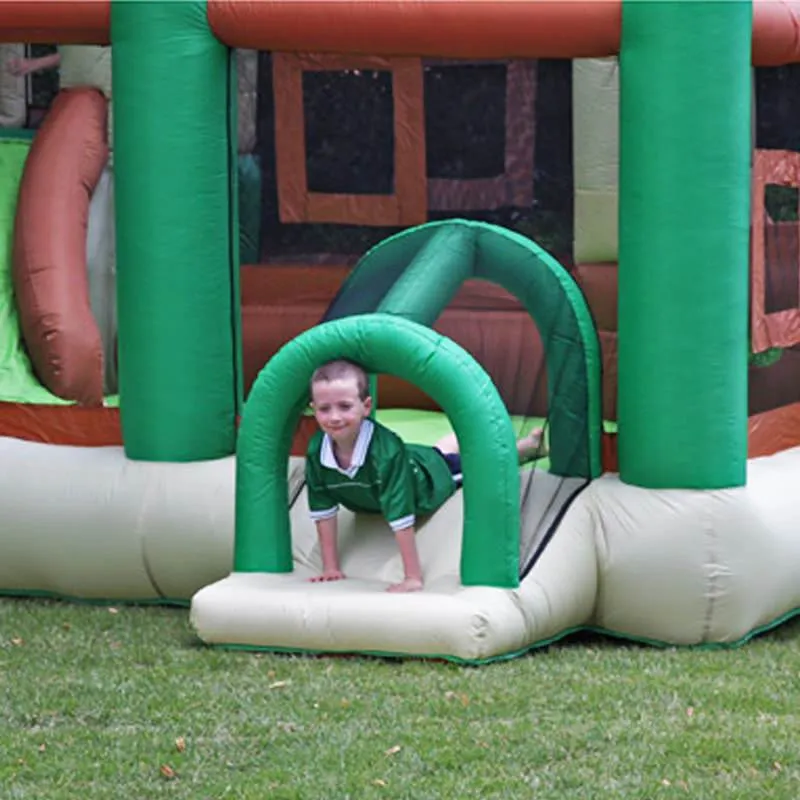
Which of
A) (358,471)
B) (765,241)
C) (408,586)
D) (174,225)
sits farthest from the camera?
(765,241)

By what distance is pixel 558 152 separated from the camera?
6.43m

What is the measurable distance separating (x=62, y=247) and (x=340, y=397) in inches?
81.9

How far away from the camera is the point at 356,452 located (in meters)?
5.72

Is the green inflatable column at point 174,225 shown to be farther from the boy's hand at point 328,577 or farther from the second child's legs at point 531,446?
the second child's legs at point 531,446

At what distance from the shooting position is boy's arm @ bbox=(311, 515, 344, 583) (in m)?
5.80

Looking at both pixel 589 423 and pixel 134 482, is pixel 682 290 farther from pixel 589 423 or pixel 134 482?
pixel 134 482

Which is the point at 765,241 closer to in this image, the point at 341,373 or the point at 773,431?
the point at 773,431

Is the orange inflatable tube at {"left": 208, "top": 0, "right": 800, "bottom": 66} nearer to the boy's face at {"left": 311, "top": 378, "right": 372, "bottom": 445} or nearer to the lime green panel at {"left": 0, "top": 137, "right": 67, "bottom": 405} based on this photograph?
the boy's face at {"left": 311, "top": 378, "right": 372, "bottom": 445}

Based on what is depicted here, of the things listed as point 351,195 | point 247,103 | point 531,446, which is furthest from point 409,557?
point 247,103

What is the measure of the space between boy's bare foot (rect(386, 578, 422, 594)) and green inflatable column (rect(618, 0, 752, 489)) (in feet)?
2.38

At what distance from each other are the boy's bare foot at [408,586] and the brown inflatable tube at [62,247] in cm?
160

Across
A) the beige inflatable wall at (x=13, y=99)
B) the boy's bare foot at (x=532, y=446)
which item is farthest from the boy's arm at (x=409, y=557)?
the beige inflatable wall at (x=13, y=99)

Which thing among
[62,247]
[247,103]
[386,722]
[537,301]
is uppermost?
[247,103]

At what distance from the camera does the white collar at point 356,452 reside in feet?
18.8
